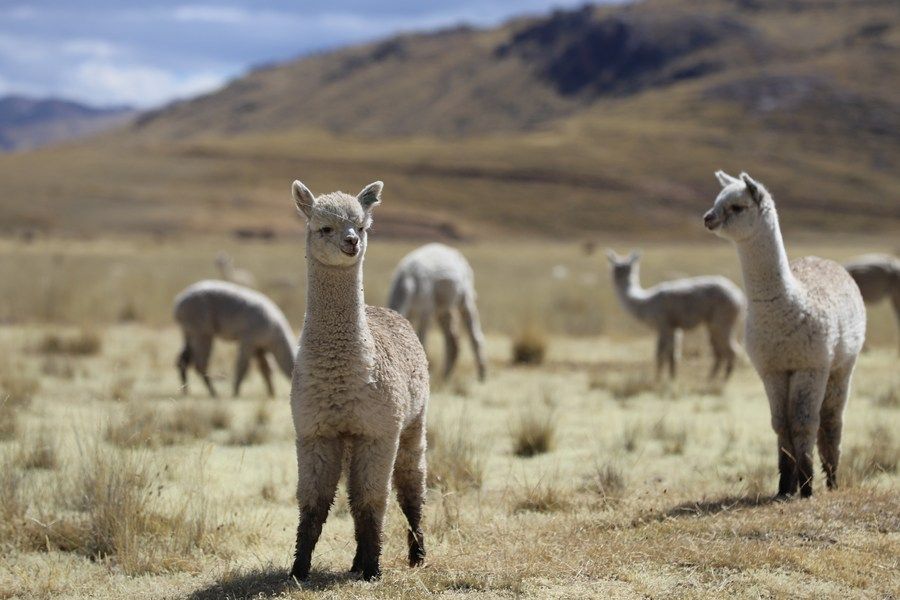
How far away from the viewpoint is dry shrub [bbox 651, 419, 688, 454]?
946 centimetres

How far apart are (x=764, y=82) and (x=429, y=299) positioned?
336 feet

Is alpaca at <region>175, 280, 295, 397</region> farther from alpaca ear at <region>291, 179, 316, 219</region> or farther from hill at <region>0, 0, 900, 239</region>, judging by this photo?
hill at <region>0, 0, 900, 239</region>

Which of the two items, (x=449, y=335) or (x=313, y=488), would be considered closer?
(x=313, y=488)

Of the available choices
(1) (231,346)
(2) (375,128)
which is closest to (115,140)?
(2) (375,128)

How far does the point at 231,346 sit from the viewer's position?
17328 millimetres

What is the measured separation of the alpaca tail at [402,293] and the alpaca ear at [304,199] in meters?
7.13

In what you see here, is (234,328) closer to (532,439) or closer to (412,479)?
(532,439)

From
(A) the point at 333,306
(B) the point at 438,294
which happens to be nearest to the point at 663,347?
(B) the point at 438,294

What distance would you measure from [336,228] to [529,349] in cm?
1052

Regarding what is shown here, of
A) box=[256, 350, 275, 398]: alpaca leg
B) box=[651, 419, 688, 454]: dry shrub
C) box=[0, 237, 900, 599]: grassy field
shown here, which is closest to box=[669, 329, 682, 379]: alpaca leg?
box=[0, 237, 900, 599]: grassy field

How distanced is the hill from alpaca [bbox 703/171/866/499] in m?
55.5

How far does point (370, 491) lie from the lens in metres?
5.46

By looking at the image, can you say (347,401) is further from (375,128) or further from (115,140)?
(115,140)

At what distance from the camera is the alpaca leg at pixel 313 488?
5.43 metres
